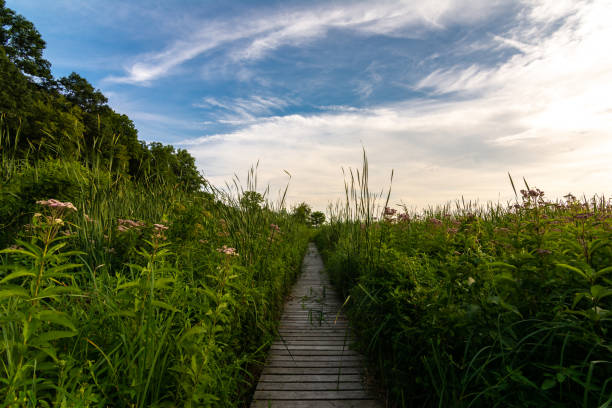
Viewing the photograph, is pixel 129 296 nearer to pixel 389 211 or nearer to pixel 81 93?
pixel 389 211

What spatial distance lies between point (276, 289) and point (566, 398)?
3.29 metres

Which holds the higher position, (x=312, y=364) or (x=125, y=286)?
(x=125, y=286)

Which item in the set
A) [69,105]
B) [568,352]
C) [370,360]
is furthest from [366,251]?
[69,105]

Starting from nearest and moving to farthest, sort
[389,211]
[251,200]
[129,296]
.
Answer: [129,296] → [389,211] → [251,200]

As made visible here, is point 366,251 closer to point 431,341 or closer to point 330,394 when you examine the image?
point 330,394

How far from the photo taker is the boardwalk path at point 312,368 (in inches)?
91.2

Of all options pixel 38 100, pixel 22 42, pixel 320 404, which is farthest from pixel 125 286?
pixel 22 42

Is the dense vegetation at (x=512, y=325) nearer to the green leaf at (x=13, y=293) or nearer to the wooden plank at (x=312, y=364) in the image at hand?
the wooden plank at (x=312, y=364)

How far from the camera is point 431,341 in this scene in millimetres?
1688

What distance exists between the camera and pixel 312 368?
2791mm

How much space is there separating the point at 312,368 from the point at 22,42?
3051 cm

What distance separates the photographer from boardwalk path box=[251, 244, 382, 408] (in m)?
2.32

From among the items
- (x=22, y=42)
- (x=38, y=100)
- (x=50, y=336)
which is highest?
Result: (x=22, y=42)

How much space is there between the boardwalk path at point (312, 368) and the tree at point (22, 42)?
27.5 meters
